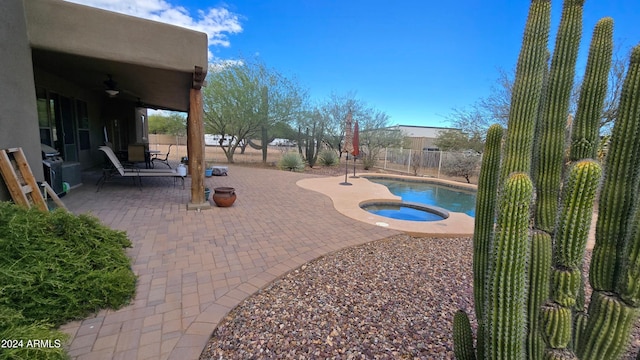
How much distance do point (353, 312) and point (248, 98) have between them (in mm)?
14488

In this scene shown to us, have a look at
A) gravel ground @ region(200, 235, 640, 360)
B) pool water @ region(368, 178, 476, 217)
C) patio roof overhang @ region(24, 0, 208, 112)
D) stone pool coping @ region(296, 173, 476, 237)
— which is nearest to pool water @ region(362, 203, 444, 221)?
stone pool coping @ region(296, 173, 476, 237)

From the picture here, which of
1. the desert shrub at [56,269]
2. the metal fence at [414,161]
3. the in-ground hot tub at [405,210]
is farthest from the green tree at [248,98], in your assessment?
the desert shrub at [56,269]

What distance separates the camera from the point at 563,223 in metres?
1.34

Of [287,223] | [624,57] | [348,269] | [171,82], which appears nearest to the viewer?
[348,269]

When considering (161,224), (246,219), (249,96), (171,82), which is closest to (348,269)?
(246,219)

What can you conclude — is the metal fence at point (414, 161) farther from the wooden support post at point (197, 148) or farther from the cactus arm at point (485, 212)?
the cactus arm at point (485, 212)

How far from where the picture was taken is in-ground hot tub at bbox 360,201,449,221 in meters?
7.48

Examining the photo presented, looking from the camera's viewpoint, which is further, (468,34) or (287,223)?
(468,34)

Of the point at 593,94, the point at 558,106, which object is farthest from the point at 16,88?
the point at 593,94

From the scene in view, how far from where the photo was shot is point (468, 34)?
412 inches

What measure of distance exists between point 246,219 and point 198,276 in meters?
2.35

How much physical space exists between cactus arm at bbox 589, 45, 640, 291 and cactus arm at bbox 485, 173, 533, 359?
18.5 inches

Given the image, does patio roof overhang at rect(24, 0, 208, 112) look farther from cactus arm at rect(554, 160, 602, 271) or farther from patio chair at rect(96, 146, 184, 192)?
cactus arm at rect(554, 160, 602, 271)

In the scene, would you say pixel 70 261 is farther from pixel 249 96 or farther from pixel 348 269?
pixel 249 96
